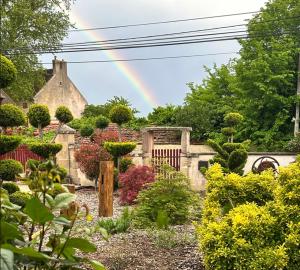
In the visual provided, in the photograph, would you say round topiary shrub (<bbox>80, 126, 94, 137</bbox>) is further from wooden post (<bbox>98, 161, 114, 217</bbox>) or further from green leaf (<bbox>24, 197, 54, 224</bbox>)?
green leaf (<bbox>24, 197, 54, 224</bbox>)

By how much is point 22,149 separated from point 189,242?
13512 mm

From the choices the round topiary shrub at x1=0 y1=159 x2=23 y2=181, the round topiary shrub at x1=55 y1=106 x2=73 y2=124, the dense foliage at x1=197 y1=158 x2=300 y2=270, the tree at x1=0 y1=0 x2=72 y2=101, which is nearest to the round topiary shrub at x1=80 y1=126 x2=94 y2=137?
the tree at x1=0 y1=0 x2=72 y2=101

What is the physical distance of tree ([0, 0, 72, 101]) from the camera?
2416cm

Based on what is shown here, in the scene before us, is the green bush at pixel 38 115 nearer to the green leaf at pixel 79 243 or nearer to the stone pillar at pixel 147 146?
the stone pillar at pixel 147 146

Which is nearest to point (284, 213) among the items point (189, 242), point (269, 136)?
point (189, 242)

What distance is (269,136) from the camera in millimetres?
22188

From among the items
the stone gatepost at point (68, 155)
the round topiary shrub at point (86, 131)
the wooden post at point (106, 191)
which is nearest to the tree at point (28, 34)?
the round topiary shrub at point (86, 131)

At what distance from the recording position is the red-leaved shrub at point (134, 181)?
11062mm

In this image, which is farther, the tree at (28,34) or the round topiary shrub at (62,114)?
the tree at (28,34)

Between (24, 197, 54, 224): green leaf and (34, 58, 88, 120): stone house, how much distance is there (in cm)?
3178

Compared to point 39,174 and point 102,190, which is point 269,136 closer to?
point 102,190

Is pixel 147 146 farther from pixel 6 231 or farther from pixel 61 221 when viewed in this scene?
pixel 6 231

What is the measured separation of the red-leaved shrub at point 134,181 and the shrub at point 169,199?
2.66 metres

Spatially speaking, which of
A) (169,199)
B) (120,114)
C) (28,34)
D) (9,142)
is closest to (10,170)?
(9,142)
